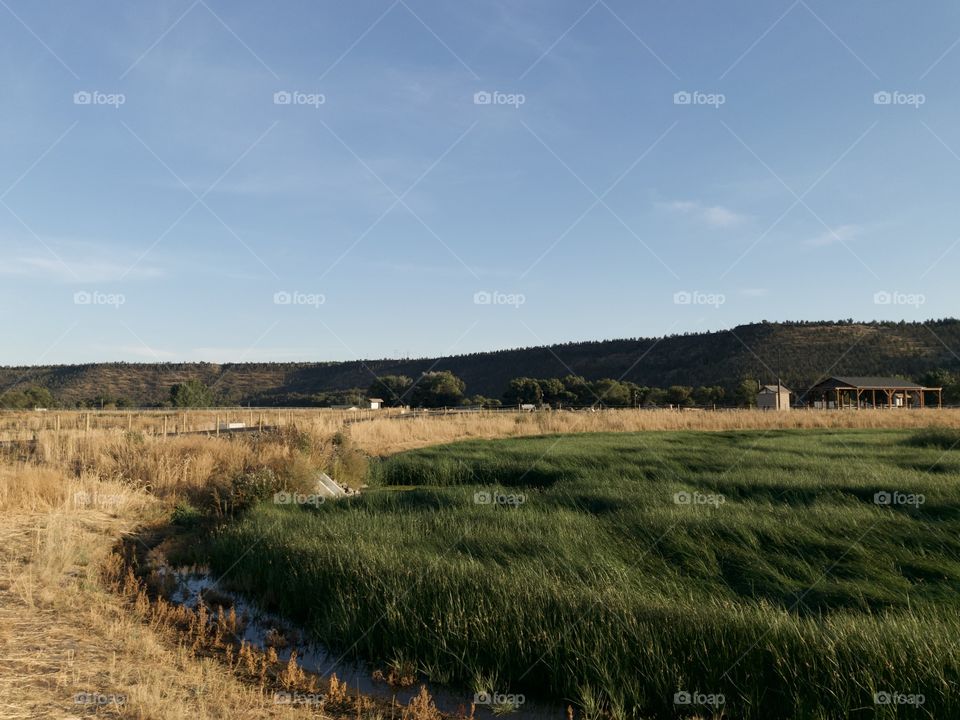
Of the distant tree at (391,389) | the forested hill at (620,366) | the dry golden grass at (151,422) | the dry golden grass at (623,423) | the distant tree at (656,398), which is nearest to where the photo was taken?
the dry golden grass at (151,422)

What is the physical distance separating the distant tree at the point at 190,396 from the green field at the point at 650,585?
224 feet

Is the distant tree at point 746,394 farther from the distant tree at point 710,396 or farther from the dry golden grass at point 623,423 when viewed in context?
the dry golden grass at point 623,423

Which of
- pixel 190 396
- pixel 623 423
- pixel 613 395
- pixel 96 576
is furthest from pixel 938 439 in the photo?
pixel 190 396

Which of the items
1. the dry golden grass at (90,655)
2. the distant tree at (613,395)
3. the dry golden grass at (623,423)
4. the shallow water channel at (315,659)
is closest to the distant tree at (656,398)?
the distant tree at (613,395)

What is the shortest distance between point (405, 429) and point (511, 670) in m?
25.9

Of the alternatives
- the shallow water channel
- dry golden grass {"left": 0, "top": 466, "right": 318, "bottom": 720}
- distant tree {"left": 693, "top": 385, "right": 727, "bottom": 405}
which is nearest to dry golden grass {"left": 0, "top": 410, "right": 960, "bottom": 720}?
dry golden grass {"left": 0, "top": 466, "right": 318, "bottom": 720}

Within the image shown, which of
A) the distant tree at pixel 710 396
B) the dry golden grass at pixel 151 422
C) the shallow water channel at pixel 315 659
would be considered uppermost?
the distant tree at pixel 710 396

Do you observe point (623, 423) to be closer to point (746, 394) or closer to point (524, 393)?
point (746, 394)

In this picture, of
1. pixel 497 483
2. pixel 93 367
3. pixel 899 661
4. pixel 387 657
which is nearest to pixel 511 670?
pixel 387 657

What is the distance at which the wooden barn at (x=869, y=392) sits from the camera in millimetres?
61941

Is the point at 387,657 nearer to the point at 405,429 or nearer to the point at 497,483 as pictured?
the point at 497,483

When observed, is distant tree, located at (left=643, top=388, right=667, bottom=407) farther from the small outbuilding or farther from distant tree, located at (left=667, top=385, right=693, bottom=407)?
the small outbuilding

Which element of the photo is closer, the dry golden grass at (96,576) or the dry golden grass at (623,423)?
the dry golden grass at (96,576)

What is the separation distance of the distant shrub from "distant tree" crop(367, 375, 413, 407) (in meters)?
65.1
